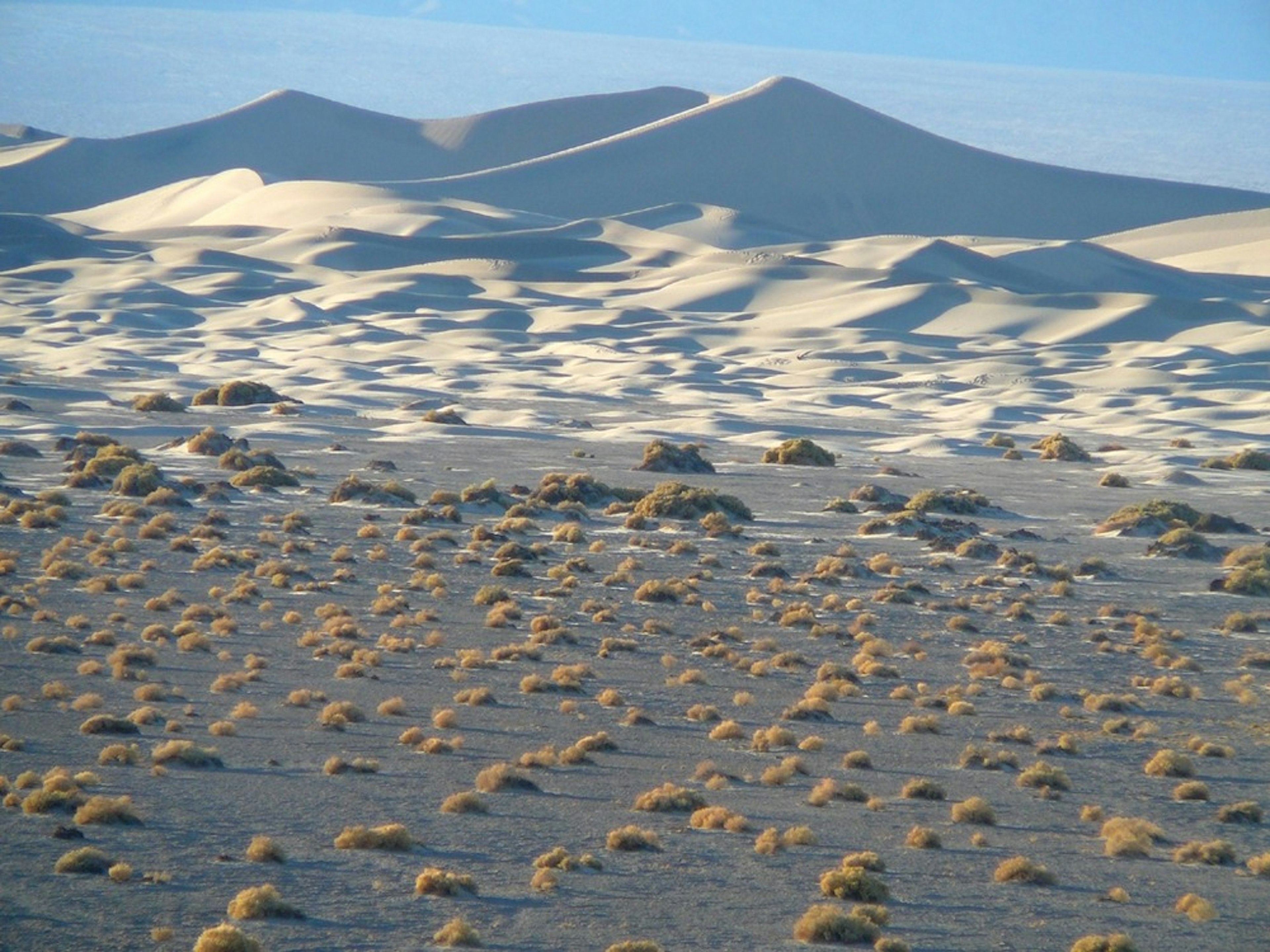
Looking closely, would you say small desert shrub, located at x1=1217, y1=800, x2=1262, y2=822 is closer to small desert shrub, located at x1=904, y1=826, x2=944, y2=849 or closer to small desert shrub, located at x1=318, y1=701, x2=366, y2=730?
small desert shrub, located at x1=904, y1=826, x2=944, y2=849

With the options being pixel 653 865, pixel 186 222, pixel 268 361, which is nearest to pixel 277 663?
pixel 653 865

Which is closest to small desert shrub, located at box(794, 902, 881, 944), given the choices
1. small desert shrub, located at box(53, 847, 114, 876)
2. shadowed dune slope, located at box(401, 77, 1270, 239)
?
small desert shrub, located at box(53, 847, 114, 876)

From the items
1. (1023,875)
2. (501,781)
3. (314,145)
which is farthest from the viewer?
(314,145)

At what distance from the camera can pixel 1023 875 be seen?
9.01m

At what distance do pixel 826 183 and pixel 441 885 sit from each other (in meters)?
107

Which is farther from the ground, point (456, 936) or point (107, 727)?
point (456, 936)

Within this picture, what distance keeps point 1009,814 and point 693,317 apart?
6219cm

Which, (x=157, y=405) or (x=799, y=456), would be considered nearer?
(x=799, y=456)

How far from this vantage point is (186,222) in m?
102

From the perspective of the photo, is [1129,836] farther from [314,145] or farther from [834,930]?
[314,145]

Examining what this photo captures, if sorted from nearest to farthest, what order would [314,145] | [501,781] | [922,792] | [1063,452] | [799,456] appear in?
[501,781] → [922,792] → [799,456] → [1063,452] → [314,145]

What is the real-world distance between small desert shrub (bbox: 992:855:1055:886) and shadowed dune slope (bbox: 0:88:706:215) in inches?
4320

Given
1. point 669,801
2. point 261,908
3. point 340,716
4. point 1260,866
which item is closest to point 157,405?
point 340,716

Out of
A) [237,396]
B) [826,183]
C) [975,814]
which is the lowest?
[975,814]
